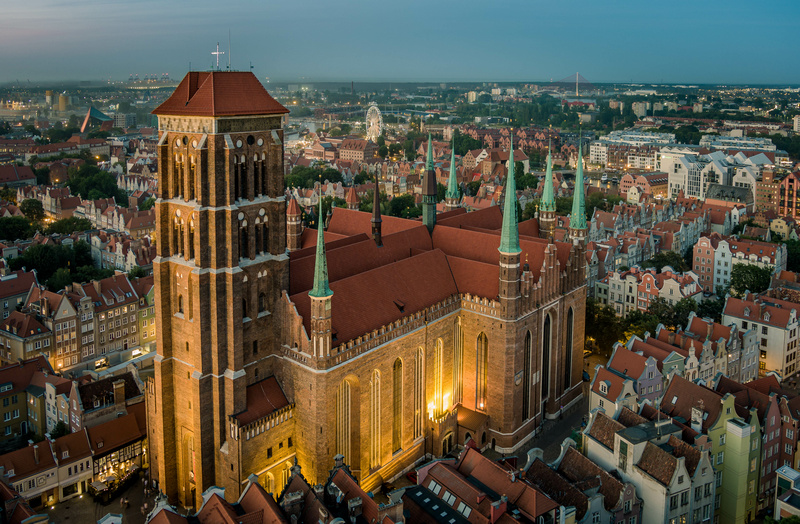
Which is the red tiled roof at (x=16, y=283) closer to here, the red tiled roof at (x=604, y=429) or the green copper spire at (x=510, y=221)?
the green copper spire at (x=510, y=221)

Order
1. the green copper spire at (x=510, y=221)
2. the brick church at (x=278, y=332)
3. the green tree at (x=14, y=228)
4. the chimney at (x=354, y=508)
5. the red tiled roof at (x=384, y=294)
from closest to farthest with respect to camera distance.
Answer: the chimney at (x=354, y=508)
the brick church at (x=278, y=332)
the red tiled roof at (x=384, y=294)
the green copper spire at (x=510, y=221)
the green tree at (x=14, y=228)

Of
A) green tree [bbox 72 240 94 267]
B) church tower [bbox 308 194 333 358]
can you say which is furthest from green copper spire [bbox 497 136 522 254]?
green tree [bbox 72 240 94 267]

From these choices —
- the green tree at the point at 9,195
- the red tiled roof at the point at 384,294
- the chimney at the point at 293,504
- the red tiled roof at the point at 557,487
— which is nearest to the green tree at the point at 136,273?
Answer: the red tiled roof at the point at 384,294

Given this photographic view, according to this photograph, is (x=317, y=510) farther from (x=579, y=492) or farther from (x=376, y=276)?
(x=376, y=276)

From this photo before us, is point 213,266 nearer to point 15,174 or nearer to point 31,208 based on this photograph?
point 31,208

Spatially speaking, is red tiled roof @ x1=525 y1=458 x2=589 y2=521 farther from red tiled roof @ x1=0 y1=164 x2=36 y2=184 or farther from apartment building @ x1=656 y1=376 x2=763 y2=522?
red tiled roof @ x1=0 y1=164 x2=36 y2=184

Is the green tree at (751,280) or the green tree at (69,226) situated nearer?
the green tree at (751,280)

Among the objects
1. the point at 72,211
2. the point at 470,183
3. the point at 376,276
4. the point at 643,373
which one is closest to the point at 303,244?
the point at 376,276
